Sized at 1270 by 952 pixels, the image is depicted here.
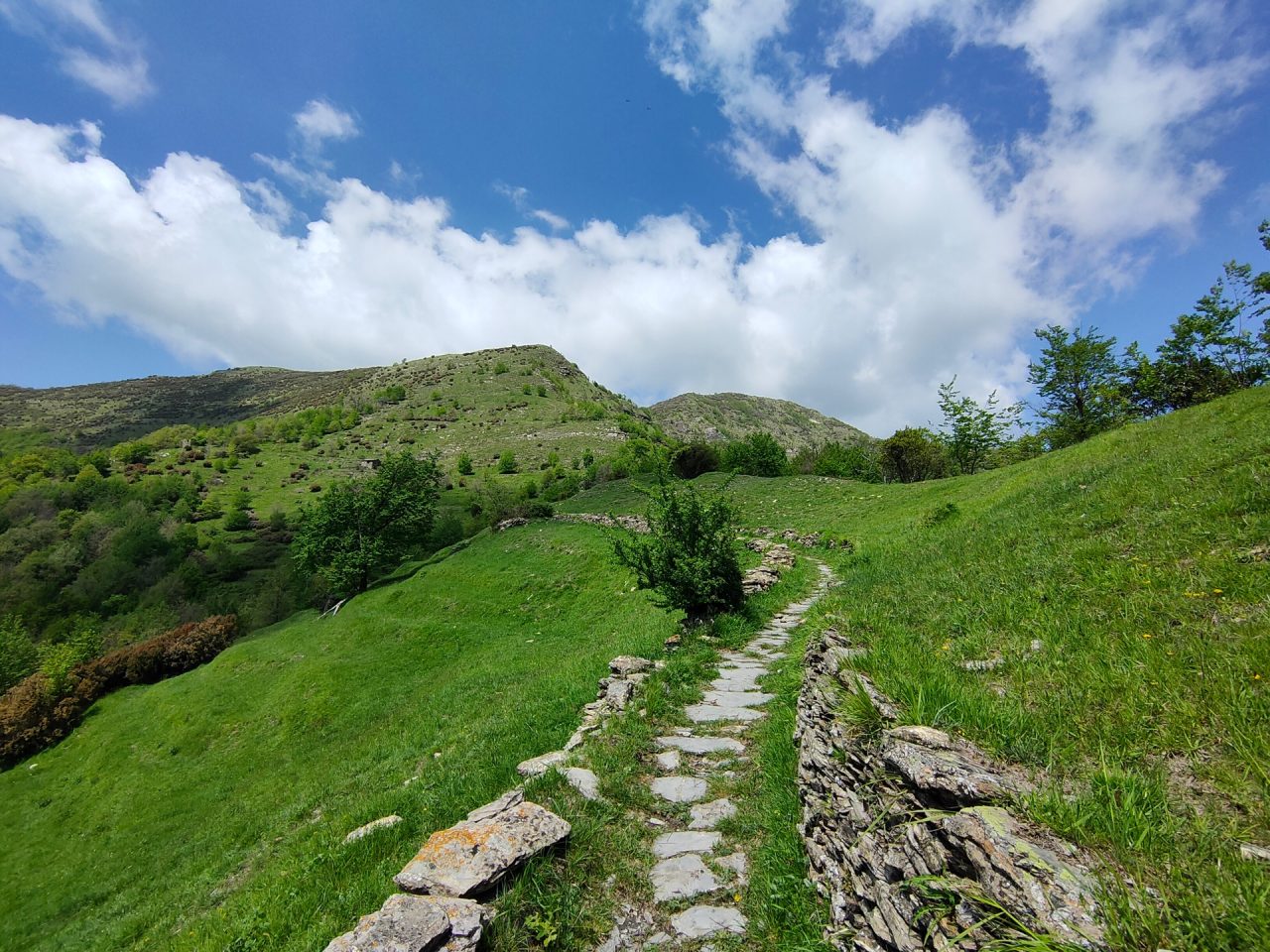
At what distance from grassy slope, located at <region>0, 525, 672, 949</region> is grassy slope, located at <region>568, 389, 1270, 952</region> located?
5.48 m

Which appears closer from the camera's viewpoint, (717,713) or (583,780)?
(583,780)

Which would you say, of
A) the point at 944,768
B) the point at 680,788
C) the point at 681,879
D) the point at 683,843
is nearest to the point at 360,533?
the point at 680,788

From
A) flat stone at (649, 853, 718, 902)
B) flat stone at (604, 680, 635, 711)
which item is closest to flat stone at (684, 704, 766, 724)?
flat stone at (604, 680, 635, 711)

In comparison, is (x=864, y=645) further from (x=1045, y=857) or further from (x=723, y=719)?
(x=1045, y=857)

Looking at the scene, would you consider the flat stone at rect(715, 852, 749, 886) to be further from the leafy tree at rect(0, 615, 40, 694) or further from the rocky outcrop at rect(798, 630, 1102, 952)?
the leafy tree at rect(0, 615, 40, 694)

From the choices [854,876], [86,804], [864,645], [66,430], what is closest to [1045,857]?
[854,876]

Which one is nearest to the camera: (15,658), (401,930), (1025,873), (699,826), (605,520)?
(1025,873)

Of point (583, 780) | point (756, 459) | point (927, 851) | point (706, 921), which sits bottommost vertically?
point (706, 921)

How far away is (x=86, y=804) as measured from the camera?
76.6 feet

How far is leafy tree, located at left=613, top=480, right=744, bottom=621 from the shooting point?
41.7 feet

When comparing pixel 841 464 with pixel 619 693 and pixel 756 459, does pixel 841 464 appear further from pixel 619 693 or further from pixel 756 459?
pixel 619 693

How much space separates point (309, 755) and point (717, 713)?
19521 mm

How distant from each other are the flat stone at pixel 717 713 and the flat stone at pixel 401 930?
195 inches

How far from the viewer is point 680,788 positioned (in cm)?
622
